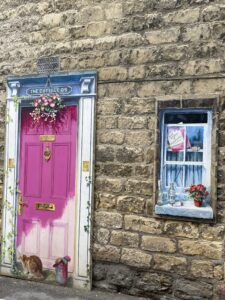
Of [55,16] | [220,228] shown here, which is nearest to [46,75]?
[55,16]

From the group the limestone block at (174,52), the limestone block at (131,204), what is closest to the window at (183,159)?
the limestone block at (131,204)

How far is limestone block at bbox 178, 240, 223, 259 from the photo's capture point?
4531 mm

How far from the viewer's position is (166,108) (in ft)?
15.9

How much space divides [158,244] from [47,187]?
5.91 feet

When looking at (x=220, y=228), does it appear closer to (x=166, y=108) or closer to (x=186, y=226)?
(x=186, y=226)

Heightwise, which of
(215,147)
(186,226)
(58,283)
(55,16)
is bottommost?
(58,283)

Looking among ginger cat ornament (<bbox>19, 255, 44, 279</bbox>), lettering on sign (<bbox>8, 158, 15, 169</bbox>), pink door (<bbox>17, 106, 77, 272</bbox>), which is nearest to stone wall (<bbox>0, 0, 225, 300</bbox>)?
pink door (<bbox>17, 106, 77, 272</bbox>)

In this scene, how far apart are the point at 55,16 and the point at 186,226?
3395 millimetres

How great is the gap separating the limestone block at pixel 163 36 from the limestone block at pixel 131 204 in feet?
6.52

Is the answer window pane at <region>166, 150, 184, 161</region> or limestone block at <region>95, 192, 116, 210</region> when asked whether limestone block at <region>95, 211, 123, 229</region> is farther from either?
window pane at <region>166, 150, 184, 161</region>

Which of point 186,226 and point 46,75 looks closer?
point 186,226

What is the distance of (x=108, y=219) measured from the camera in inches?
204

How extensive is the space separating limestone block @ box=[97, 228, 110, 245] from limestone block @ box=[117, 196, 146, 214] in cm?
36

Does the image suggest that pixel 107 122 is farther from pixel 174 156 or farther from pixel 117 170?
pixel 174 156
